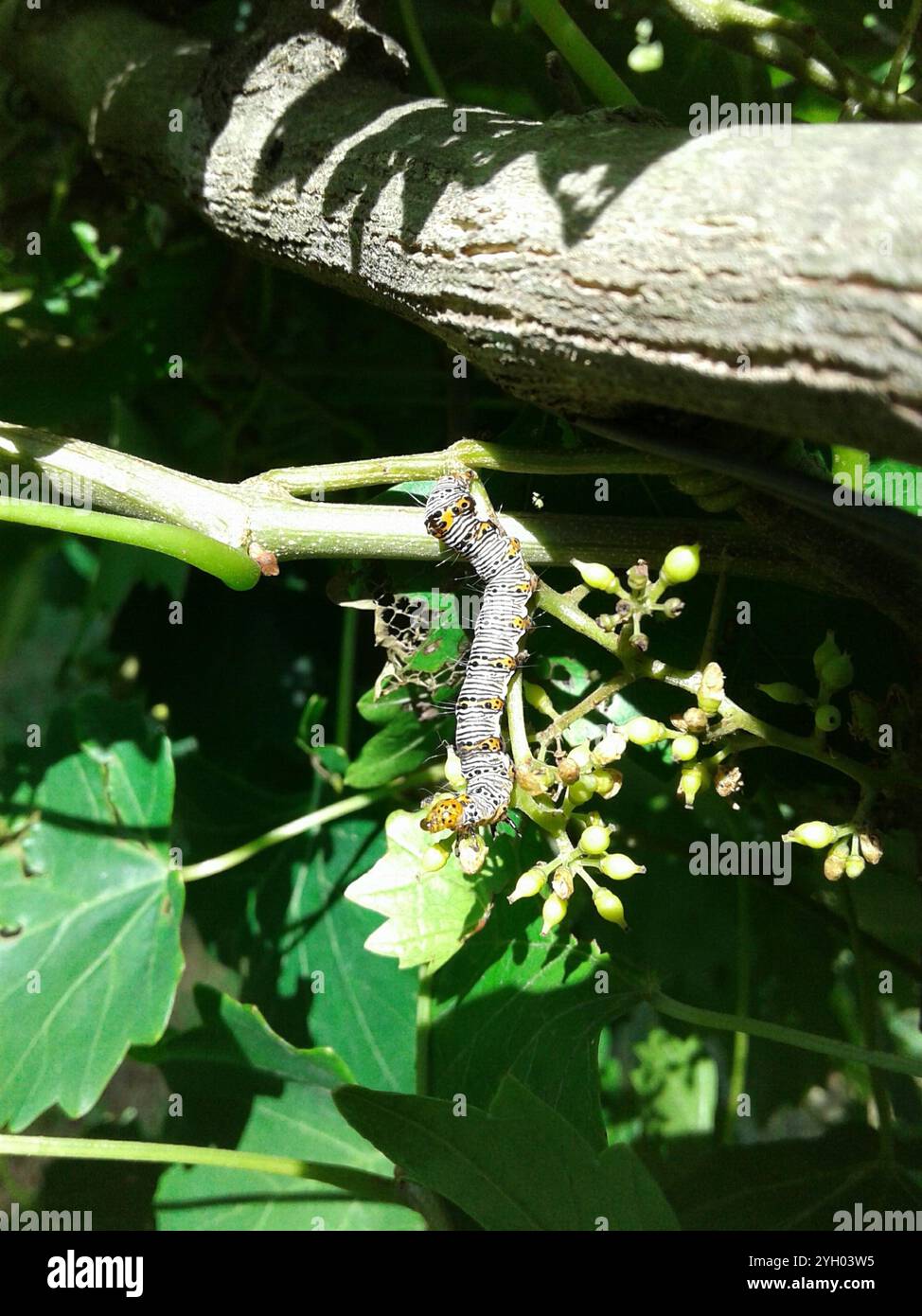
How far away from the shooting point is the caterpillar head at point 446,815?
60.8 inches

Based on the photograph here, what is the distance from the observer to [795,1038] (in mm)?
1702

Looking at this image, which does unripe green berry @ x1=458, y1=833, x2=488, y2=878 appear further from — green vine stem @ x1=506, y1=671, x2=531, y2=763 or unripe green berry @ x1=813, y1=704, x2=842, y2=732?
unripe green berry @ x1=813, y1=704, x2=842, y2=732

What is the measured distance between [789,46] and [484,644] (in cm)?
102

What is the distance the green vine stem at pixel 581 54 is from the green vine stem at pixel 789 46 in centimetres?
13

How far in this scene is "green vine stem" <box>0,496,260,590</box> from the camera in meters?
1.42

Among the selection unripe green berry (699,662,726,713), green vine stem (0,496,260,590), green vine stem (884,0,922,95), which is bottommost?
unripe green berry (699,662,726,713)

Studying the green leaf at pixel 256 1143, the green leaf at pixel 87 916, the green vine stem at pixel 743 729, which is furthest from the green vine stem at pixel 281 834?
the green vine stem at pixel 743 729

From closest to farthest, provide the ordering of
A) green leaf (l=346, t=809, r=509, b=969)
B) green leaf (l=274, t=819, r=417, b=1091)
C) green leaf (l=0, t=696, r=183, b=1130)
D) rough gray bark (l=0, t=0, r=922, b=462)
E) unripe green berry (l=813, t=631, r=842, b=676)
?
rough gray bark (l=0, t=0, r=922, b=462) < unripe green berry (l=813, t=631, r=842, b=676) < green leaf (l=346, t=809, r=509, b=969) < green leaf (l=0, t=696, r=183, b=1130) < green leaf (l=274, t=819, r=417, b=1091)

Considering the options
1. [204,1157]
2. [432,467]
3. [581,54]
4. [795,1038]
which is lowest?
[204,1157]

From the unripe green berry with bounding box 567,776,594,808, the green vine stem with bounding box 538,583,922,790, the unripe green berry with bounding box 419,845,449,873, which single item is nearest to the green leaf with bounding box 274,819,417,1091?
the unripe green berry with bounding box 419,845,449,873

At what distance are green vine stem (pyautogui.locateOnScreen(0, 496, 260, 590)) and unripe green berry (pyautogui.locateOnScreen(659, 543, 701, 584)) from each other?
617mm

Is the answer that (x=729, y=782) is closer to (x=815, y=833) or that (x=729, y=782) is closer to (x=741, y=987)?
(x=815, y=833)

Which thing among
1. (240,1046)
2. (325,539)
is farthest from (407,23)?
(240,1046)

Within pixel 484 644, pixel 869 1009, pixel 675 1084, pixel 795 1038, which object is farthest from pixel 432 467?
pixel 675 1084
